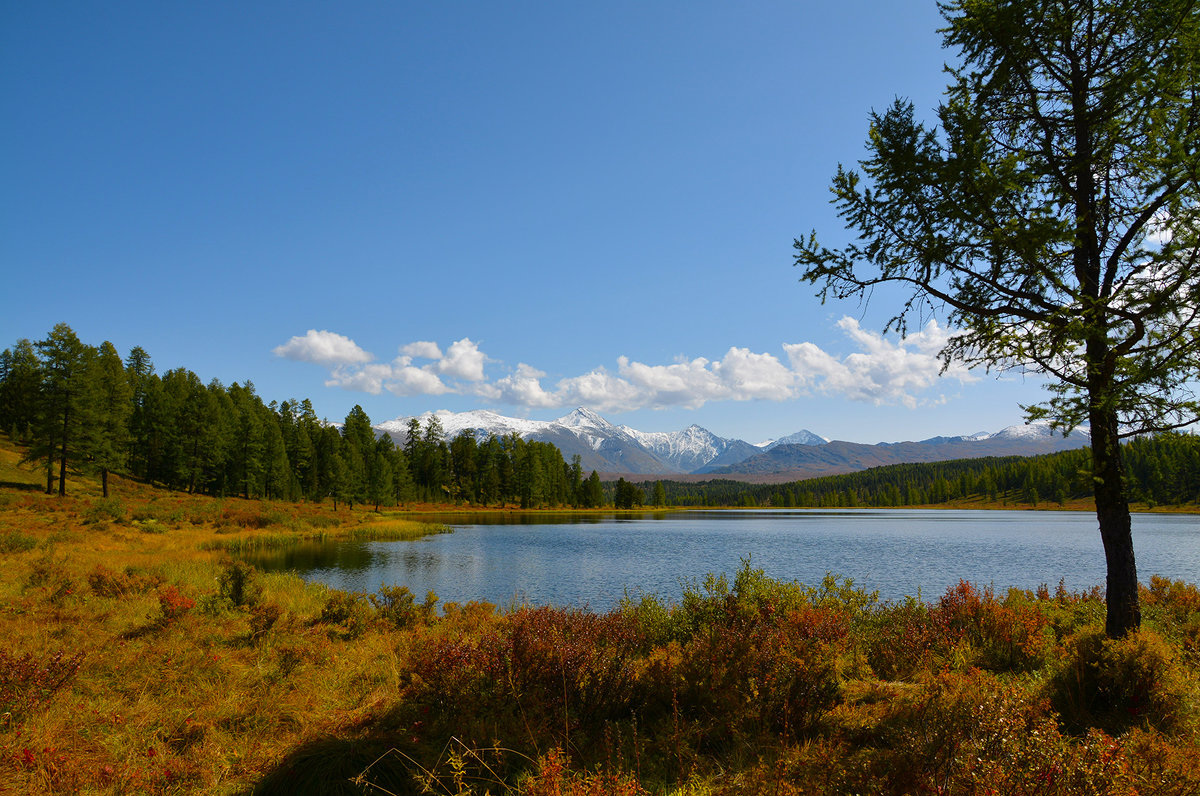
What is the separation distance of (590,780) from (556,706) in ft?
9.28

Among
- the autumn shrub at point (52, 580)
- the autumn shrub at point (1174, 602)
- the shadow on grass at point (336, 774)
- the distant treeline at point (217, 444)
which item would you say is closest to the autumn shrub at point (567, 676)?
the shadow on grass at point (336, 774)

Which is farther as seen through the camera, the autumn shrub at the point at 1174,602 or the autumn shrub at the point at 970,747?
the autumn shrub at the point at 1174,602

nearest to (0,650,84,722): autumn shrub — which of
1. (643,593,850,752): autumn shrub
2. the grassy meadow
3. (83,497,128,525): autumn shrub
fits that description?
the grassy meadow

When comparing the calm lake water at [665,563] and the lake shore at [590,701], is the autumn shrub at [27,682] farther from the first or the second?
the calm lake water at [665,563]

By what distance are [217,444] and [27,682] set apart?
75.9 metres

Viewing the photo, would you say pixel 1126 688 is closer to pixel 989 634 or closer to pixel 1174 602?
pixel 989 634

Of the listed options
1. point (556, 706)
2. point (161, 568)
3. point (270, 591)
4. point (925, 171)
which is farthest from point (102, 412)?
point (925, 171)

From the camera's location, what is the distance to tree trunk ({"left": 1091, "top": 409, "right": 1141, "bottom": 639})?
24.6ft

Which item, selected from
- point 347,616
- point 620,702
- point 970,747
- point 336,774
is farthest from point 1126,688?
point 347,616

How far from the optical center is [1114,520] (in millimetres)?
7664

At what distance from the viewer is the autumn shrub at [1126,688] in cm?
625

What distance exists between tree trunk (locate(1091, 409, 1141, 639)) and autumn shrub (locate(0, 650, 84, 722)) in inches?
548

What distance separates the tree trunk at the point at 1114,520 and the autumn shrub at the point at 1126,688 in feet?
1.74

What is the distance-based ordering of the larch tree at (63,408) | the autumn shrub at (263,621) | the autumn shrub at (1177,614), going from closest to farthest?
the autumn shrub at (1177,614) < the autumn shrub at (263,621) < the larch tree at (63,408)
